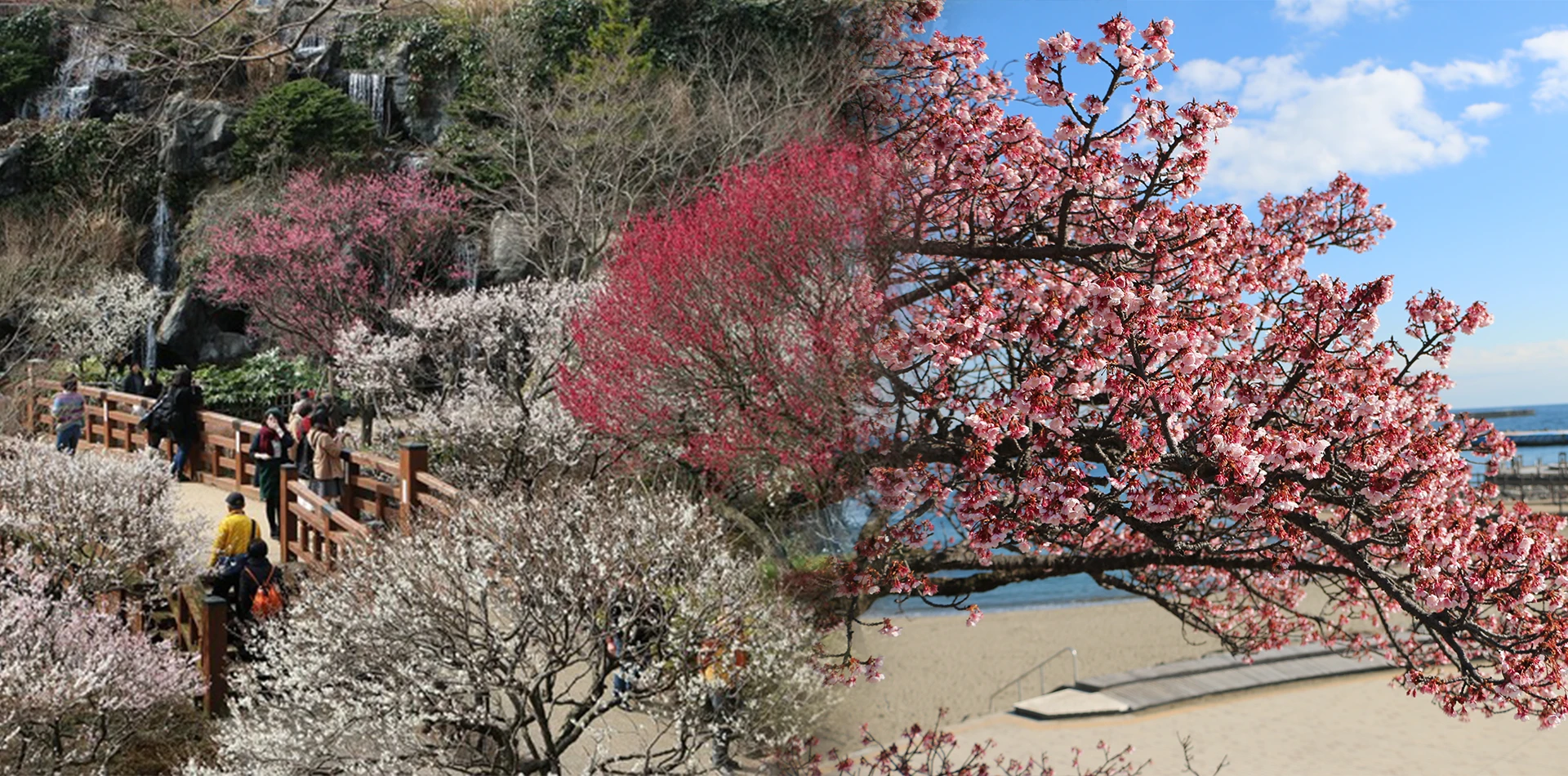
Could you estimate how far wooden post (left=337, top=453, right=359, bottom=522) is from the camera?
11.4 m

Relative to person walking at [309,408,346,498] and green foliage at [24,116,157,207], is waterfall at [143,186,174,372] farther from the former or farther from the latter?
person walking at [309,408,346,498]

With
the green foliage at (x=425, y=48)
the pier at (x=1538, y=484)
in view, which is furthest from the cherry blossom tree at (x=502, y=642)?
the pier at (x=1538, y=484)

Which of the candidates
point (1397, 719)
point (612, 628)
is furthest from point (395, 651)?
point (1397, 719)

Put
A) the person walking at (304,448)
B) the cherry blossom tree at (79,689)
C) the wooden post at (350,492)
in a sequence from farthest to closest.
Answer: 1. the person walking at (304,448)
2. the wooden post at (350,492)
3. the cherry blossom tree at (79,689)

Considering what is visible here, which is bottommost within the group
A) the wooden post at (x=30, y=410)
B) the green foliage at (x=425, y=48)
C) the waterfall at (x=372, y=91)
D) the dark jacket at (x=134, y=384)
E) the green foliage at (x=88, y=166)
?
the wooden post at (x=30, y=410)

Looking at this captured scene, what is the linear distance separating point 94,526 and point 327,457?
2142 mm

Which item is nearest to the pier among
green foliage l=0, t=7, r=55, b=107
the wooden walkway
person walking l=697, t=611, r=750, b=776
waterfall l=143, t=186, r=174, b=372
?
the wooden walkway

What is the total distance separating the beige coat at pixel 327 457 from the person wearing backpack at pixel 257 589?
1.86 meters

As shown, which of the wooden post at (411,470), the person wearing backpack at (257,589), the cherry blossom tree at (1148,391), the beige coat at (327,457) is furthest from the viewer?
the beige coat at (327,457)

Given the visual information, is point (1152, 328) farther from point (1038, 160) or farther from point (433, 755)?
point (433, 755)

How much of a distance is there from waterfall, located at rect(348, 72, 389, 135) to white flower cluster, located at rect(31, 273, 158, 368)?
617 cm

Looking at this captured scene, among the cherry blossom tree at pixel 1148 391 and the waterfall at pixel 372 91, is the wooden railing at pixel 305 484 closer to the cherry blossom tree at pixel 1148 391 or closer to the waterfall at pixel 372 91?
the cherry blossom tree at pixel 1148 391

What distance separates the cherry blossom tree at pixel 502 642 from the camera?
674 cm

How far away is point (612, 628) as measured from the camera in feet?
22.6
